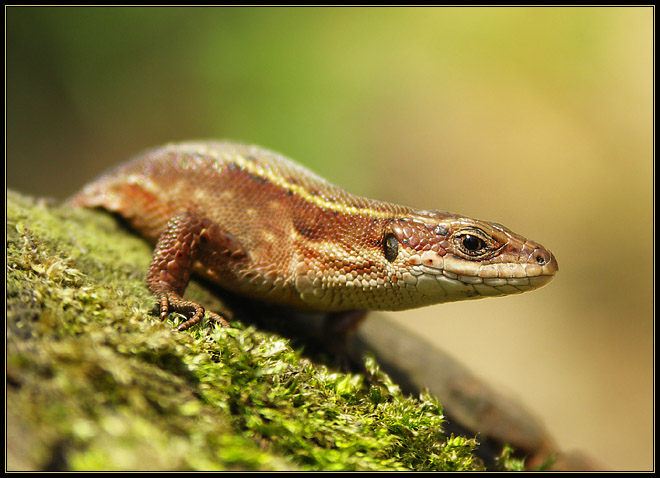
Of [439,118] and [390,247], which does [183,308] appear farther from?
[439,118]

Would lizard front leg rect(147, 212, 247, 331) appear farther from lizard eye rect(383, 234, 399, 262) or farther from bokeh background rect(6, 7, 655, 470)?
bokeh background rect(6, 7, 655, 470)

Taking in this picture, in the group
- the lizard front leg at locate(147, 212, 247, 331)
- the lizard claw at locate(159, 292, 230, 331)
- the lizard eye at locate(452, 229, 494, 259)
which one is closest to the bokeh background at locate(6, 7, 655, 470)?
the lizard eye at locate(452, 229, 494, 259)

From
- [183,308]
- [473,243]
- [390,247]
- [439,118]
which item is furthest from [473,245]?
[439,118]

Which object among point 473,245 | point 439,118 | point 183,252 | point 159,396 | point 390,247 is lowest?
point 159,396

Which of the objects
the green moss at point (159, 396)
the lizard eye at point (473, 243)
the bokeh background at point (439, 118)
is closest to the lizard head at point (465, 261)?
the lizard eye at point (473, 243)

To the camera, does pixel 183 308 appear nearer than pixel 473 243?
Yes

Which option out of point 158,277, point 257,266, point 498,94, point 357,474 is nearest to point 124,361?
point 357,474
